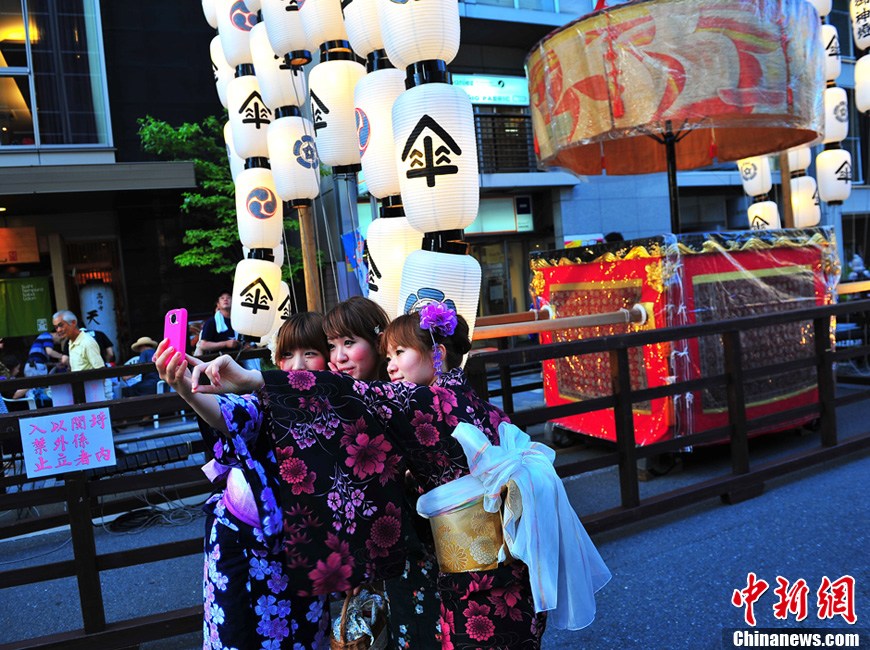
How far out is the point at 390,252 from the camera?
4.50 m

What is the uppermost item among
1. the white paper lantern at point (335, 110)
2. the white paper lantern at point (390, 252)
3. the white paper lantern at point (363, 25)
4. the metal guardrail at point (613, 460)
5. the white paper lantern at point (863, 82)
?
the white paper lantern at point (863, 82)

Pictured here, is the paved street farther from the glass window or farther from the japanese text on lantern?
the glass window

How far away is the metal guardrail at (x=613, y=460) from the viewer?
2.95m

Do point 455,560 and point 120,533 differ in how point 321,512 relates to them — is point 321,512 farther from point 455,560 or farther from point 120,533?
point 120,533

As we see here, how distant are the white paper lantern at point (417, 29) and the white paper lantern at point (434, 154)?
0.77 ft

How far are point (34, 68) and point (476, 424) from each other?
1361cm

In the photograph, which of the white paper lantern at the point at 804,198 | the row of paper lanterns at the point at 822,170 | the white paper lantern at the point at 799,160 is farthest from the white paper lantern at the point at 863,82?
the white paper lantern at the point at 804,198

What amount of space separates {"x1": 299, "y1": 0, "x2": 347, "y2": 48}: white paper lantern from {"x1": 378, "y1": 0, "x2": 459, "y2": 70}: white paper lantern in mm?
1201

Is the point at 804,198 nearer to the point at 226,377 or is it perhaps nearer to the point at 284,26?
the point at 284,26

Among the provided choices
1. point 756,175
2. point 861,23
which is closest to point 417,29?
point 756,175

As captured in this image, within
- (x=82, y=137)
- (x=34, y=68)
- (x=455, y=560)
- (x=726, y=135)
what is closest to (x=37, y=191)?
(x=82, y=137)

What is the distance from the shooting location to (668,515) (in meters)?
4.43

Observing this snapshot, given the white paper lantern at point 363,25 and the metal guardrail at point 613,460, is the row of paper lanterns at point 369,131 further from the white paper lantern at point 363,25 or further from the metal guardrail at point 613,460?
the metal guardrail at point 613,460

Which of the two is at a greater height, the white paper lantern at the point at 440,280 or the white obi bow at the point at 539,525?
the white paper lantern at the point at 440,280
